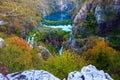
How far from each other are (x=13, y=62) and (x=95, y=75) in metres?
33.1

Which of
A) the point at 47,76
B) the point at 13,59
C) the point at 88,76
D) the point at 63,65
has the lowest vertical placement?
the point at 13,59

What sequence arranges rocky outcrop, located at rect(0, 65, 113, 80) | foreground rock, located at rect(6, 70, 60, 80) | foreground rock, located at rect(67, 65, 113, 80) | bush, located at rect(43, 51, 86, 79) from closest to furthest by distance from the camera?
foreground rock, located at rect(6, 70, 60, 80) → rocky outcrop, located at rect(0, 65, 113, 80) → foreground rock, located at rect(67, 65, 113, 80) → bush, located at rect(43, 51, 86, 79)

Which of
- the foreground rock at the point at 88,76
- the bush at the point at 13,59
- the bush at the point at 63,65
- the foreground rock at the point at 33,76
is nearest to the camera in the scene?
the foreground rock at the point at 33,76

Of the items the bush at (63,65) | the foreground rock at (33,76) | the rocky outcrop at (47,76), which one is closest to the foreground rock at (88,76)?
the rocky outcrop at (47,76)

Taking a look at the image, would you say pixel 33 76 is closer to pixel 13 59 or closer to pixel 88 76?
pixel 88 76

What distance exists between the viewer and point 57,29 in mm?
146125

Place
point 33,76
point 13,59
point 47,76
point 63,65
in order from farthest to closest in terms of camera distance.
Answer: point 13,59, point 63,65, point 33,76, point 47,76

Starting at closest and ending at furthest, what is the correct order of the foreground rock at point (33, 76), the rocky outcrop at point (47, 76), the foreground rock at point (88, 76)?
the foreground rock at point (33, 76) < the rocky outcrop at point (47, 76) < the foreground rock at point (88, 76)

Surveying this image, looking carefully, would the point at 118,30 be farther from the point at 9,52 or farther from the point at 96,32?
the point at 9,52

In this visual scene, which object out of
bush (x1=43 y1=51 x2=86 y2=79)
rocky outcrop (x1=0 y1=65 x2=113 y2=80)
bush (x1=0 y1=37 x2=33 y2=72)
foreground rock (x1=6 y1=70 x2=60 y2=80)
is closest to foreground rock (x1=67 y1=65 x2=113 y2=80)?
rocky outcrop (x1=0 y1=65 x2=113 y2=80)

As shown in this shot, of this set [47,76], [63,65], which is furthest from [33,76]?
[63,65]

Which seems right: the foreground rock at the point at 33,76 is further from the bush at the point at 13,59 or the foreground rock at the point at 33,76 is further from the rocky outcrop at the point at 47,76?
the bush at the point at 13,59

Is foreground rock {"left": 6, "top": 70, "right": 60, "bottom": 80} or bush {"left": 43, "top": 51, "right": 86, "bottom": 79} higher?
foreground rock {"left": 6, "top": 70, "right": 60, "bottom": 80}

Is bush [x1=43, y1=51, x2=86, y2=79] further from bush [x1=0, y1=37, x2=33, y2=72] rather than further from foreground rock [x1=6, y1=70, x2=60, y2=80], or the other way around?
foreground rock [x1=6, y1=70, x2=60, y2=80]
